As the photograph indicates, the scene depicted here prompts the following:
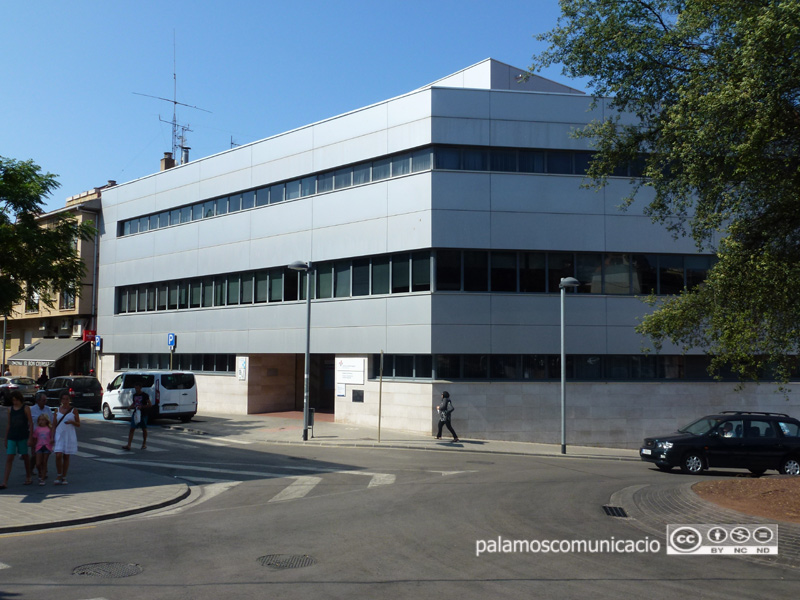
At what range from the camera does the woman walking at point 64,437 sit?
1350cm

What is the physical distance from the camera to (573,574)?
309 inches

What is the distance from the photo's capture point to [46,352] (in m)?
45.7

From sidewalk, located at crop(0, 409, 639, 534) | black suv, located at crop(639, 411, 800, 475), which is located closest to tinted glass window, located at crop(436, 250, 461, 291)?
sidewalk, located at crop(0, 409, 639, 534)

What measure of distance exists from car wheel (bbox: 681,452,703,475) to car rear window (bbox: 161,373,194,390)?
18.0 meters

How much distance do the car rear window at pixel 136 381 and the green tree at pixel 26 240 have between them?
305 inches

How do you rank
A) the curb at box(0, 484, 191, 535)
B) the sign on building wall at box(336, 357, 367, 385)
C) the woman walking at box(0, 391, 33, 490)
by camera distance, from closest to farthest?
the curb at box(0, 484, 191, 535)
the woman walking at box(0, 391, 33, 490)
the sign on building wall at box(336, 357, 367, 385)

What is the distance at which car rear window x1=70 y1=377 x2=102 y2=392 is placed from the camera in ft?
103

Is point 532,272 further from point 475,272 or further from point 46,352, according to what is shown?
point 46,352

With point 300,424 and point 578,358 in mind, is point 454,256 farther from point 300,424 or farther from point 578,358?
point 300,424

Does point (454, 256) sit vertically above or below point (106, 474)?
above

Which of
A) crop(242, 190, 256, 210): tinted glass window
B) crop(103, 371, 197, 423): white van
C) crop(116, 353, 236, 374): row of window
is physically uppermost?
crop(242, 190, 256, 210): tinted glass window

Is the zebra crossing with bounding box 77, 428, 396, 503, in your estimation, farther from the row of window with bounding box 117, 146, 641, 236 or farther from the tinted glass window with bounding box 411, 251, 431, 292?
the row of window with bounding box 117, 146, 641, 236

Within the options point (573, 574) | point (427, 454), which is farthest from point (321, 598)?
point (427, 454)

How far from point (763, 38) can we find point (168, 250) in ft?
103
